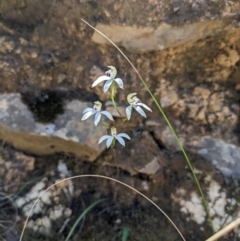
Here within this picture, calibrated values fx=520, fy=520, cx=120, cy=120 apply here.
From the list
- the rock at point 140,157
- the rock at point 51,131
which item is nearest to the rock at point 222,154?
the rock at point 140,157

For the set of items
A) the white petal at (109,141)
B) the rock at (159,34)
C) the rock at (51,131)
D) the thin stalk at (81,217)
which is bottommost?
the thin stalk at (81,217)

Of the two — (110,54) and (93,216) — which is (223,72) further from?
(93,216)

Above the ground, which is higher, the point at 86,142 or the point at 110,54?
the point at 110,54

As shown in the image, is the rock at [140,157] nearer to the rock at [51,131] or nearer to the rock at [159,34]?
the rock at [51,131]

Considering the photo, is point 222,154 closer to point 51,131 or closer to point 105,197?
point 105,197

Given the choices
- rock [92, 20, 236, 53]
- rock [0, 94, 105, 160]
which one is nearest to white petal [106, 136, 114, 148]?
rock [0, 94, 105, 160]

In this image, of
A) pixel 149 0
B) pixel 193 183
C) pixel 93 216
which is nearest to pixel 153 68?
pixel 149 0

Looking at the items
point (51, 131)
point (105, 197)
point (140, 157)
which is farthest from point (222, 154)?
point (51, 131)
